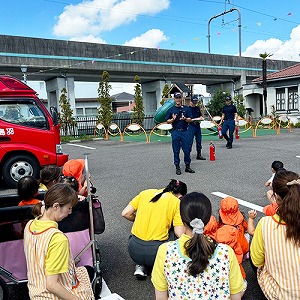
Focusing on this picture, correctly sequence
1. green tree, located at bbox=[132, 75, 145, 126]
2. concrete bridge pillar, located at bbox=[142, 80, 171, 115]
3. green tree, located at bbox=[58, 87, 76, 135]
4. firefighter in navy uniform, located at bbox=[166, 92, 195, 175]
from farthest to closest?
concrete bridge pillar, located at bbox=[142, 80, 171, 115] → green tree, located at bbox=[132, 75, 145, 126] → green tree, located at bbox=[58, 87, 76, 135] → firefighter in navy uniform, located at bbox=[166, 92, 195, 175]

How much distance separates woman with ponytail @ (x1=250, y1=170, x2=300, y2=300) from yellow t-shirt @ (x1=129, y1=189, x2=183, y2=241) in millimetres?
875

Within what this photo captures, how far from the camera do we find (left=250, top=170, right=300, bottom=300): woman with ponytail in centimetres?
213

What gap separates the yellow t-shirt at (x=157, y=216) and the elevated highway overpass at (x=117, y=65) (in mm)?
18861

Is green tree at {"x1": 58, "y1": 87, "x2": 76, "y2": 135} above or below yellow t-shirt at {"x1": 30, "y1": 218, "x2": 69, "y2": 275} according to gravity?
above

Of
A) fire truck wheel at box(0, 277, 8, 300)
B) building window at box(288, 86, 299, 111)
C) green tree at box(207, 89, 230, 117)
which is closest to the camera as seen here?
fire truck wheel at box(0, 277, 8, 300)

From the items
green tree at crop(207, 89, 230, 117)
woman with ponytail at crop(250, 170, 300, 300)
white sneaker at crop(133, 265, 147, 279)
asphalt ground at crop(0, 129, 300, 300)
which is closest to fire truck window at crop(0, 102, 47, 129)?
asphalt ground at crop(0, 129, 300, 300)

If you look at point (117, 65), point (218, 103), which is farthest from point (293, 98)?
point (117, 65)

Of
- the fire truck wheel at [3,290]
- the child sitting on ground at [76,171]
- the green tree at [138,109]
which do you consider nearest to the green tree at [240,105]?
the green tree at [138,109]

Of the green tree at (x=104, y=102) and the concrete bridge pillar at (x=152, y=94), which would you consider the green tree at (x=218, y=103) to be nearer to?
the concrete bridge pillar at (x=152, y=94)

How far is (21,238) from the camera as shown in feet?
9.53

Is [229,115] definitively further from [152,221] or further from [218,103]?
[218,103]

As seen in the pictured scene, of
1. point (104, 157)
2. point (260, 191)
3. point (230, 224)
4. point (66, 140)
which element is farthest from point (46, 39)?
point (230, 224)

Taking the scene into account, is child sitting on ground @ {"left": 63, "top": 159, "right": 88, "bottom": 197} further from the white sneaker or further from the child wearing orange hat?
the child wearing orange hat

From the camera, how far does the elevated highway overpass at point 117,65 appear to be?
2012cm
